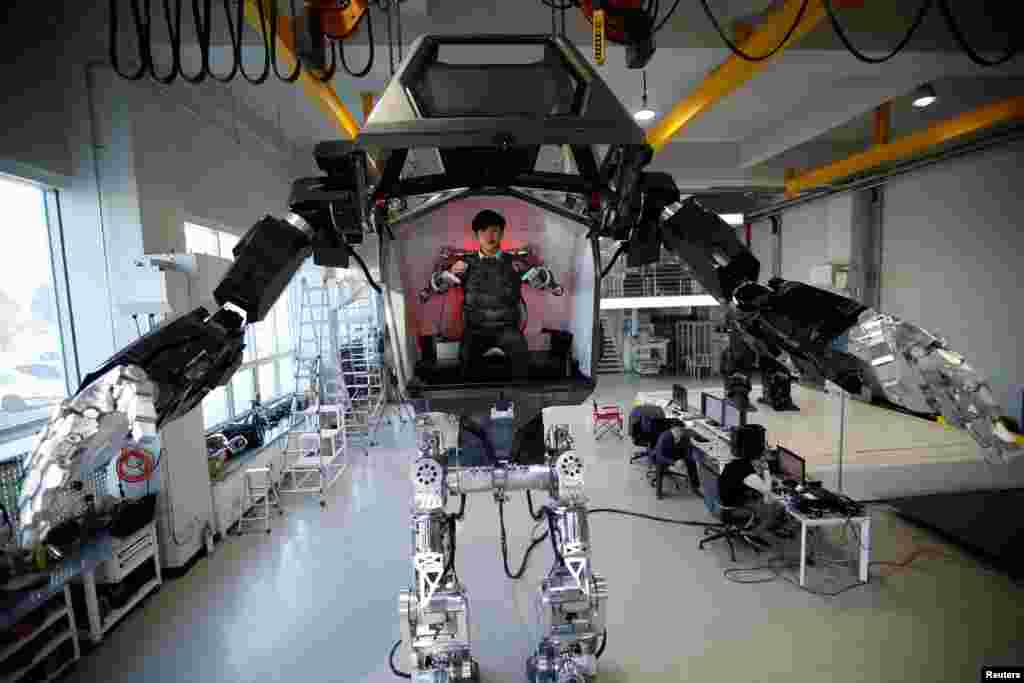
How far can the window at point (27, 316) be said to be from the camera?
3.38 meters

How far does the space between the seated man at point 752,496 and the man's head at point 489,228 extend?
343 centimetres

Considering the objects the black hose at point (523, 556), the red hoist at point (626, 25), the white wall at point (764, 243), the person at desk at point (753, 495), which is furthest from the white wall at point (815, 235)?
the black hose at point (523, 556)

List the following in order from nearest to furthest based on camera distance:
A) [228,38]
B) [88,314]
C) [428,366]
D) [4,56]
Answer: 1. [428,366]
2. [4,56]
3. [228,38]
4. [88,314]

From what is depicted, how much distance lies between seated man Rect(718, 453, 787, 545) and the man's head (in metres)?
3.43

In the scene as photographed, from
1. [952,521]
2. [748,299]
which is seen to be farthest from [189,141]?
[952,521]

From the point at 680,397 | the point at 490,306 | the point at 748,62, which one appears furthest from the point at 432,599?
the point at 680,397

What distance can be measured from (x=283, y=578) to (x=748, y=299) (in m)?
4.33

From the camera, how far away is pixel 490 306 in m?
2.31

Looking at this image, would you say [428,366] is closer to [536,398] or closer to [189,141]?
[536,398]

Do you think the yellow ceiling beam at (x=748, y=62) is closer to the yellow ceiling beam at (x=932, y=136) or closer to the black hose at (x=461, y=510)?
the black hose at (x=461, y=510)

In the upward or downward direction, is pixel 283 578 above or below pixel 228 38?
below

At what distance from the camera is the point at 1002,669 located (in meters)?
2.76

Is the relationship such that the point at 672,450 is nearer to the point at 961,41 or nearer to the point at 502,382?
the point at 502,382

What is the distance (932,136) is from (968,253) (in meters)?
2.43
